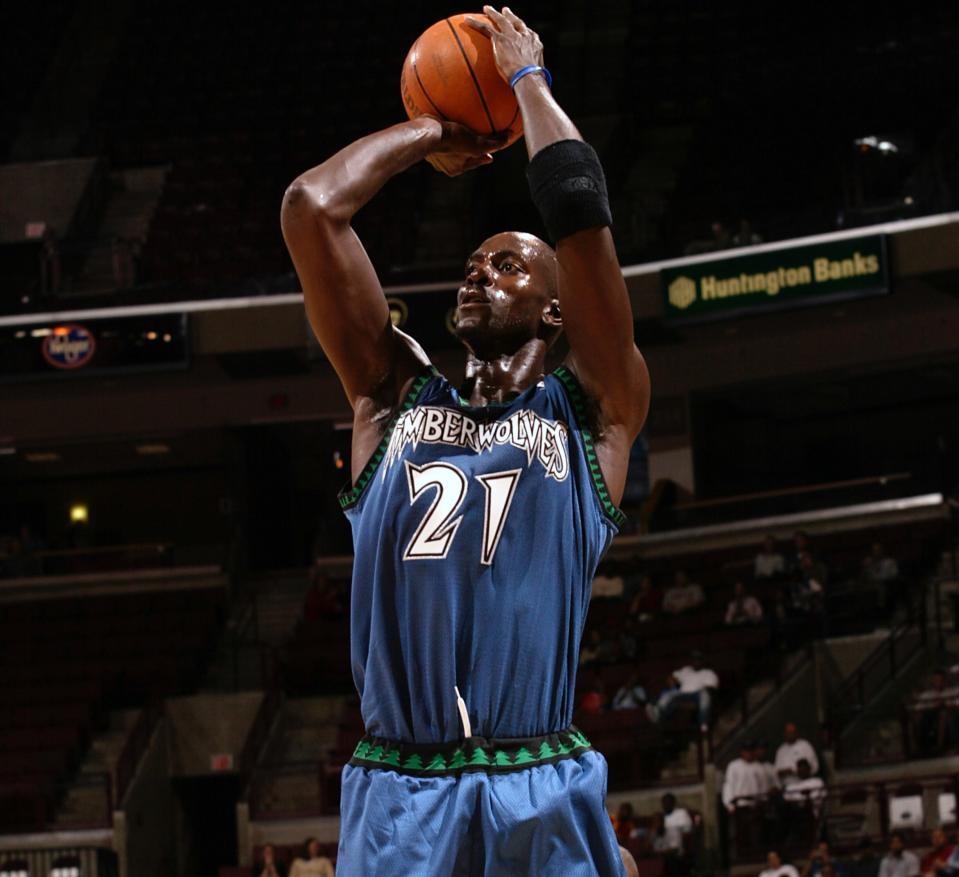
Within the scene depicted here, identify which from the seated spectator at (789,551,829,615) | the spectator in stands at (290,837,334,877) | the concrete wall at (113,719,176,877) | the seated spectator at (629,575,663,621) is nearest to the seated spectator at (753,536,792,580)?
the seated spectator at (789,551,829,615)

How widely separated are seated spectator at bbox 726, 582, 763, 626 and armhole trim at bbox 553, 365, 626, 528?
14049 mm

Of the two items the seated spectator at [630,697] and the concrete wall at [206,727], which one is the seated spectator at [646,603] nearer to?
the seated spectator at [630,697]

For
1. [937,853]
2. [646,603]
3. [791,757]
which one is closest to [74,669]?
[646,603]

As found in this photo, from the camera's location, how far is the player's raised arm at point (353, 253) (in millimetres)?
3268

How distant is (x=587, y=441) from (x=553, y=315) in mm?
274

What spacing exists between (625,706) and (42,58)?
1448cm

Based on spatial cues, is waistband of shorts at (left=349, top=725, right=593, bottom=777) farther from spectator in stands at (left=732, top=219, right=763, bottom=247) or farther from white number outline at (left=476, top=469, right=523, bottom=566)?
spectator in stands at (left=732, top=219, right=763, bottom=247)

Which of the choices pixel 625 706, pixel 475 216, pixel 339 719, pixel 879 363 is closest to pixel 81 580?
pixel 339 719

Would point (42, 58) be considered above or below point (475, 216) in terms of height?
above

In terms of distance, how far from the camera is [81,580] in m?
21.9

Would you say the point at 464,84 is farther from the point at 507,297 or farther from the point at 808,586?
the point at 808,586

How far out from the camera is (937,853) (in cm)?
1232

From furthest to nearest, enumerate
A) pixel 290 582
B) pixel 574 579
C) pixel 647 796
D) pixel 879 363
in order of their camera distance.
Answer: pixel 290 582
pixel 879 363
pixel 647 796
pixel 574 579

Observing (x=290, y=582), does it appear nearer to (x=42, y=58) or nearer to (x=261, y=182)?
(x=261, y=182)
